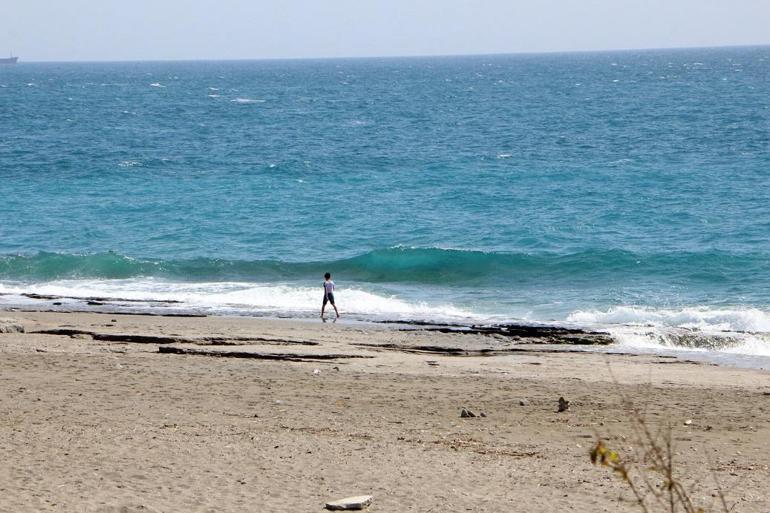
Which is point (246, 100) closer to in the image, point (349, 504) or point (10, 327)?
point (10, 327)

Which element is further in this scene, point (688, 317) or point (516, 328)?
point (688, 317)

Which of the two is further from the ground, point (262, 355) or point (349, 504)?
point (349, 504)

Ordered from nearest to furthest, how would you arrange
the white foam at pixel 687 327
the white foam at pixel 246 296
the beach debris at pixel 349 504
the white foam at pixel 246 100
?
the beach debris at pixel 349 504 → the white foam at pixel 687 327 → the white foam at pixel 246 296 → the white foam at pixel 246 100

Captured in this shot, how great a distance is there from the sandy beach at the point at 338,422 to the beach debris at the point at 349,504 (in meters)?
0.10

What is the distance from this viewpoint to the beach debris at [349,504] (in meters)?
9.98

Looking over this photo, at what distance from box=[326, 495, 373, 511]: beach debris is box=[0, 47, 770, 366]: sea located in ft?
34.3

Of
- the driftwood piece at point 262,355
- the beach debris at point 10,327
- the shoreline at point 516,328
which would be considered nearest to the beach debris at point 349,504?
the driftwood piece at point 262,355

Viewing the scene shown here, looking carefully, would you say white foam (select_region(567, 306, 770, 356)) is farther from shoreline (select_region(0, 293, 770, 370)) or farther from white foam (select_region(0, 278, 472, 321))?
white foam (select_region(0, 278, 472, 321))

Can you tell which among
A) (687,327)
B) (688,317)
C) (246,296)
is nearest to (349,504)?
(687,327)

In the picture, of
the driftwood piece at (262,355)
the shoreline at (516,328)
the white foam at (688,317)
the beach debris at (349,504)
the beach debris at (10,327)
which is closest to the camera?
the beach debris at (349,504)

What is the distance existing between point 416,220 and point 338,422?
21.8 m

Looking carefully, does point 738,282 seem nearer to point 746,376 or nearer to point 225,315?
point 746,376

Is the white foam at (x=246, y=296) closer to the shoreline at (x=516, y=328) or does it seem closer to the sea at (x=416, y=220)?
the sea at (x=416, y=220)

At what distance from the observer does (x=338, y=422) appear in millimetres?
13312
